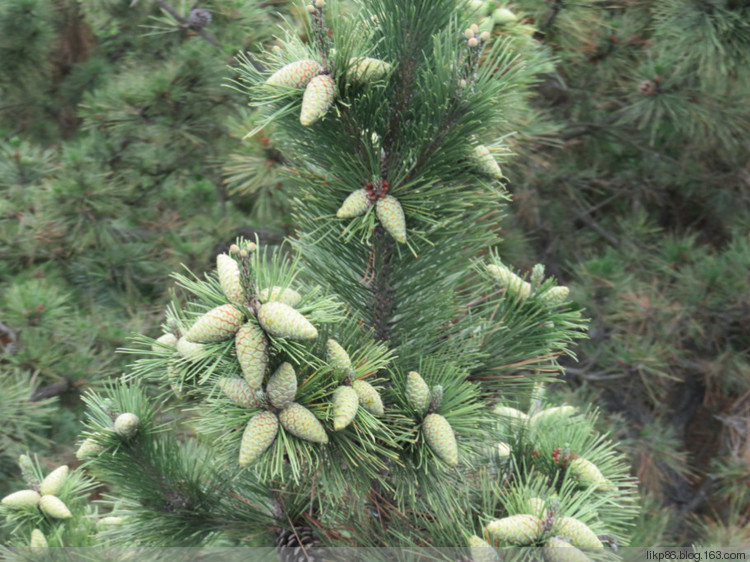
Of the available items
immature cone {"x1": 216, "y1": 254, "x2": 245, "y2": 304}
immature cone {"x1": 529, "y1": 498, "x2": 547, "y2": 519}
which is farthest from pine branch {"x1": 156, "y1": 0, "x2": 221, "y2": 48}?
immature cone {"x1": 529, "y1": 498, "x2": 547, "y2": 519}

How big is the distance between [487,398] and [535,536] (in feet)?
0.58

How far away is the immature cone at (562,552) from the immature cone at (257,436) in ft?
0.67

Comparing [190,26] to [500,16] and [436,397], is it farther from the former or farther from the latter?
[436,397]

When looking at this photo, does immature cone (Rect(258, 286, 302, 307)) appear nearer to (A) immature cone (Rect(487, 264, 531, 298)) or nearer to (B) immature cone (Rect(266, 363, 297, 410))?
(B) immature cone (Rect(266, 363, 297, 410))

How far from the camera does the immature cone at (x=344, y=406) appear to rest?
47 cm

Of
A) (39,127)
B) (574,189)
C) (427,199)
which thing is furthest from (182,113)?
(427,199)

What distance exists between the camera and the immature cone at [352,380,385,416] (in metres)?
0.51

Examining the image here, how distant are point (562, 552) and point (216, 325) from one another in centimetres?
28

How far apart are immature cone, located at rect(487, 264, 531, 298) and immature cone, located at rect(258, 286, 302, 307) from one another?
0.79 ft

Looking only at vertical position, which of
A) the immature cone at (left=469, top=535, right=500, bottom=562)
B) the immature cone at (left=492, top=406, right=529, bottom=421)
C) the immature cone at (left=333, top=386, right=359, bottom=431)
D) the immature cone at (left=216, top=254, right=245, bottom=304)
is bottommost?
the immature cone at (left=492, top=406, right=529, bottom=421)

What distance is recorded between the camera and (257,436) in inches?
18.3

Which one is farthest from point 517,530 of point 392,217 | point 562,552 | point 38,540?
point 38,540

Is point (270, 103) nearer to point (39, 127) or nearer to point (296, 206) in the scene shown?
point (296, 206)

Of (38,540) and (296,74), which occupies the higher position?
(296,74)
